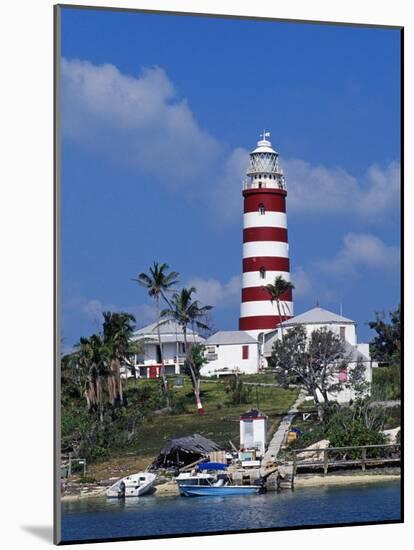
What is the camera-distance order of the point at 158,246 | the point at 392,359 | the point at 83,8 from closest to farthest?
the point at 83,8, the point at 158,246, the point at 392,359

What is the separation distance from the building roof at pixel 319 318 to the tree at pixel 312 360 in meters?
0.13

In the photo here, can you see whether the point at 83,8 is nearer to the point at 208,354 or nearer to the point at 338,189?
the point at 338,189

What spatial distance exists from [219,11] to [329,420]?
402 cm

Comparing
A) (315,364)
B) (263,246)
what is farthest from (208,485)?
(263,246)

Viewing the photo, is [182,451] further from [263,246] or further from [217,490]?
[263,246]

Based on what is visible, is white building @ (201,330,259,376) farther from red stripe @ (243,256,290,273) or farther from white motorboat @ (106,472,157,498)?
white motorboat @ (106,472,157,498)

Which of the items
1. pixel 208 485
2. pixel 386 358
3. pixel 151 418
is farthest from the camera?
pixel 386 358

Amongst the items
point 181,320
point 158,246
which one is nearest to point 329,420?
point 181,320

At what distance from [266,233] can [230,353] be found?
1272 millimetres

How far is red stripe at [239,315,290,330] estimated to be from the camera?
14336mm

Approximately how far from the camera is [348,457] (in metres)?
14.6

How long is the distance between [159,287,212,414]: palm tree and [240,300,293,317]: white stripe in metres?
0.41

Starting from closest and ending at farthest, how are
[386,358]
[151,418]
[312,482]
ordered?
[151,418] → [312,482] → [386,358]

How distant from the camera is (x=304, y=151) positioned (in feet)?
44.5
